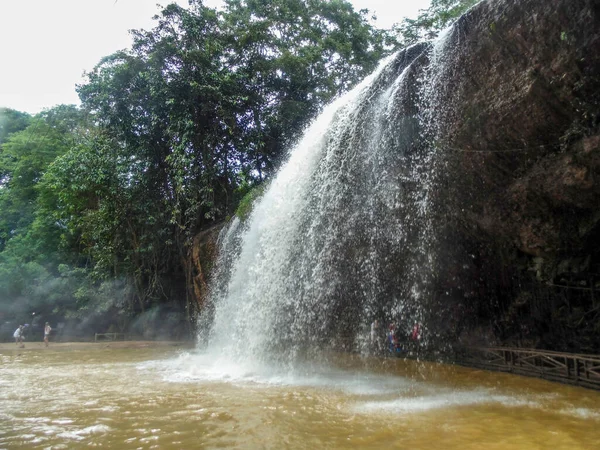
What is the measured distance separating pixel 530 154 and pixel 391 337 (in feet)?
24.4

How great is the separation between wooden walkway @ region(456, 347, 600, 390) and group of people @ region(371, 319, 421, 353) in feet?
5.96

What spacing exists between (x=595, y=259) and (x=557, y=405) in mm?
5171

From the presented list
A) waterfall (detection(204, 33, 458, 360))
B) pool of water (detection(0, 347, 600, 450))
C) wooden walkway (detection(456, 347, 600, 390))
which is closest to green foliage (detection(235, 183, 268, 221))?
waterfall (detection(204, 33, 458, 360))

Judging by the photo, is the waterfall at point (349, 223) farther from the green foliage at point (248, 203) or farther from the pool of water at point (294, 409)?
the pool of water at point (294, 409)

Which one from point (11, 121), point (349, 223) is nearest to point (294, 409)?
point (349, 223)

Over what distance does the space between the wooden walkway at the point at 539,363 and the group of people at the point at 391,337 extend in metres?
1.82

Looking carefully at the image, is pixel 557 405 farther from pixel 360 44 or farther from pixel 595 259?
pixel 360 44

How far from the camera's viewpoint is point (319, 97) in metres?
21.7

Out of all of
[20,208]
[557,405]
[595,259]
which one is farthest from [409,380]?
[20,208]

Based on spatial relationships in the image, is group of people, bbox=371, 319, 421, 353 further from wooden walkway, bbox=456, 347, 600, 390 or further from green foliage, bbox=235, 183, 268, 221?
green foliage, bbox=235, 183, 268, 221

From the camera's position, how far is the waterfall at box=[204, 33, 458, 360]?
11.1 metres

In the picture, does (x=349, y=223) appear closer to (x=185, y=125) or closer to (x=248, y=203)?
(x=248, y=203)

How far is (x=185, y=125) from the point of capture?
20.2 meters

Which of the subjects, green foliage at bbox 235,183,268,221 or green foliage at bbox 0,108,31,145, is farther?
green foliage at bbox 0,108,31,145
